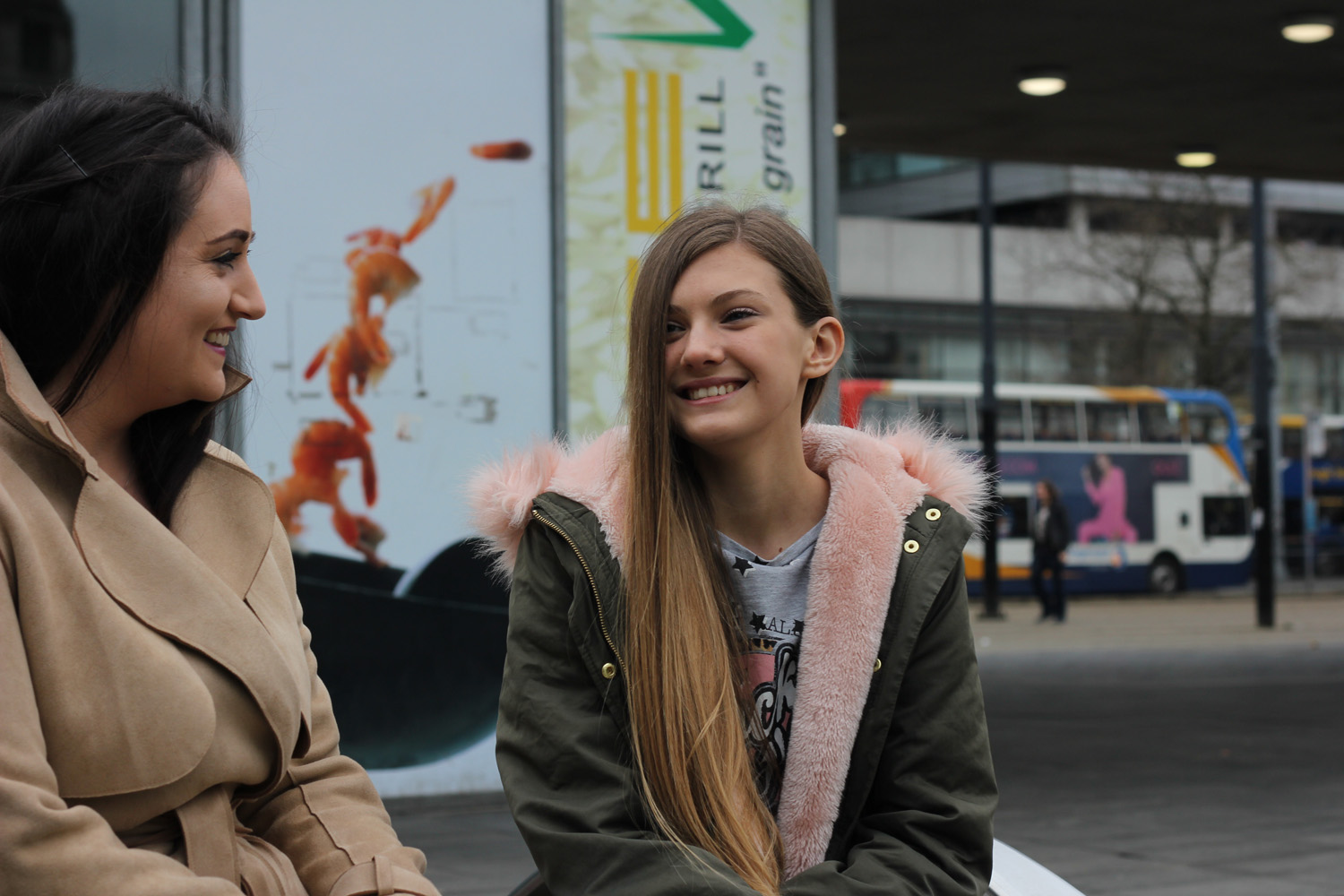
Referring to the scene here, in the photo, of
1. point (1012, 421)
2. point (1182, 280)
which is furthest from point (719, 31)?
point (1182, 280)

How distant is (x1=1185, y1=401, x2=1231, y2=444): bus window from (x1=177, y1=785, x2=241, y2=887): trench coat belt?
30.6 m

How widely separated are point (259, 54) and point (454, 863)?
3351mm

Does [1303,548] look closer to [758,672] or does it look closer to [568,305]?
[568,305]

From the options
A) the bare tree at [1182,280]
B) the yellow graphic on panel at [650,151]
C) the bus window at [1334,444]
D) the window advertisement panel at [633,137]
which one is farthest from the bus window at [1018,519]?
the yellow graphic on panel at [650,151]

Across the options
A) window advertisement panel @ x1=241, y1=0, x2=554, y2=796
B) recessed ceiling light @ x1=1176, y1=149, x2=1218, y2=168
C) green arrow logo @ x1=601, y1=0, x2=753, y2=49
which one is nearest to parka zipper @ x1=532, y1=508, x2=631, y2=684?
window advertisement panel @ x1=241, y1=0, x2=554, y2=796

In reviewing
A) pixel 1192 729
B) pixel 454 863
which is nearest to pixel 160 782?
pixel 454 863

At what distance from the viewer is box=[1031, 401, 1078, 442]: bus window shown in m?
29.9

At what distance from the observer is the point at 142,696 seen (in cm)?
185

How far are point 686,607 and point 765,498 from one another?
1.06 feet

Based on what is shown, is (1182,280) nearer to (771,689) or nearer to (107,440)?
(771,689)

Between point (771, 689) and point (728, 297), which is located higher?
point (728, 297)

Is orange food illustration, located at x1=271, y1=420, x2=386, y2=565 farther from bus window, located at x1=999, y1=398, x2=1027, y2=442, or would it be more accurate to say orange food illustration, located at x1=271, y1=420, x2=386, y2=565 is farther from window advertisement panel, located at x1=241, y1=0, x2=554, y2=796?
bus window, located at x1=999, y1=398, x2=1027, y2=442

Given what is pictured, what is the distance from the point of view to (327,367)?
6469 mm

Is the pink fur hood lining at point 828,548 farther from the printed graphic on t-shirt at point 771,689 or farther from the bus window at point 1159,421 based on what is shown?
the bus window at point 1159,421
